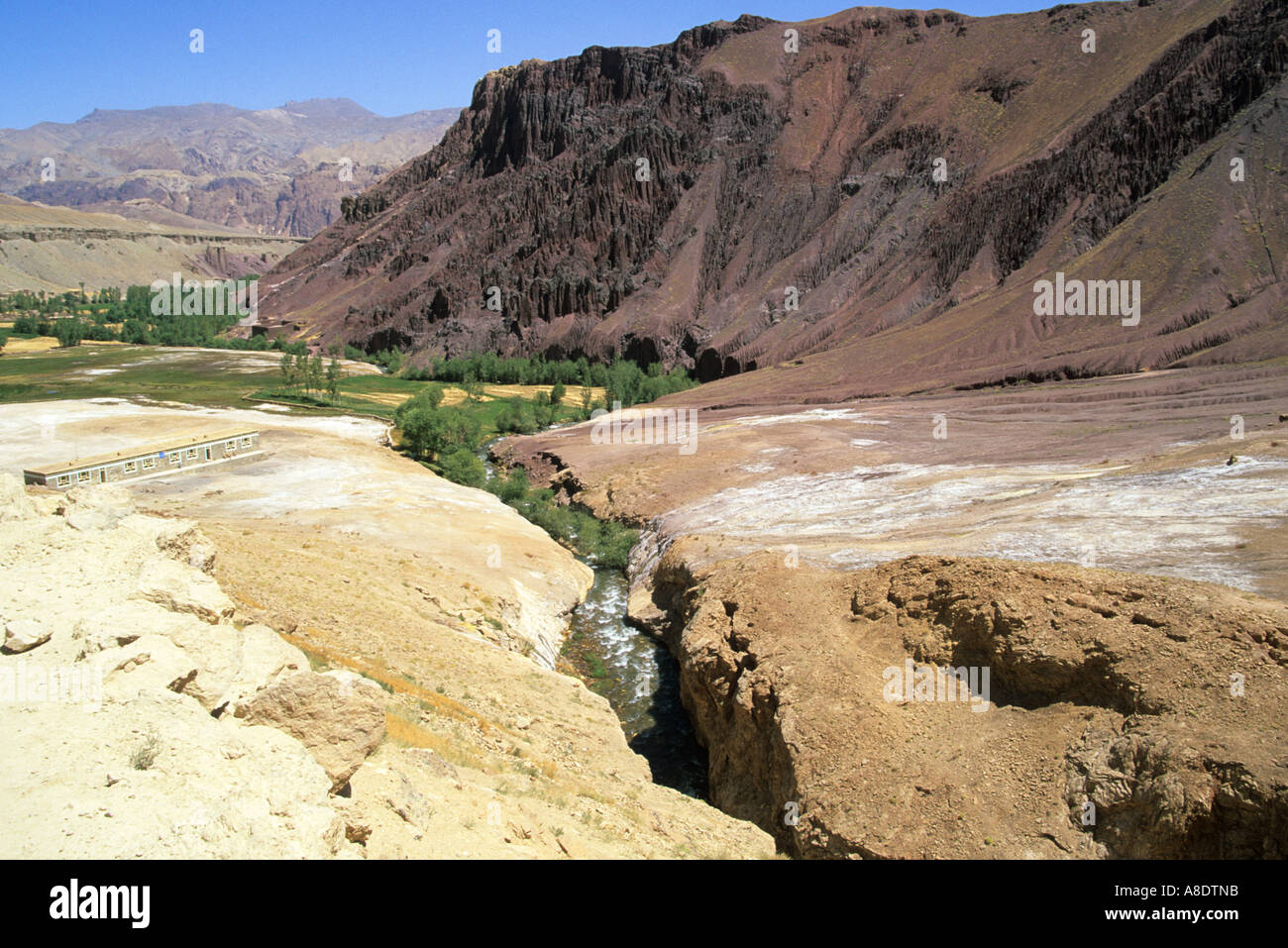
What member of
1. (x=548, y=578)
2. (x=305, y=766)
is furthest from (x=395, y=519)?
(x=305, y=766)

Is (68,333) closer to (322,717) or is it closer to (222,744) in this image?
(322,717)

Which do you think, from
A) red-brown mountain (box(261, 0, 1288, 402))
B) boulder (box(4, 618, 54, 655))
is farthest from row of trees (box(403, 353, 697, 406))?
boulder (box(4, 618, 54, 655))

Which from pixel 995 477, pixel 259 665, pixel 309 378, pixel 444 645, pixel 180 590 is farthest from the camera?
pixel 309 378

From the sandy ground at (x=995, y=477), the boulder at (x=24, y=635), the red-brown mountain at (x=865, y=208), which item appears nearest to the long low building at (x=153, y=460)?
the sandy ground at (x=995, y=477)

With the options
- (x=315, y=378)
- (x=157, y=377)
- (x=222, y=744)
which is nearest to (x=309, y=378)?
(x=315, y=378)

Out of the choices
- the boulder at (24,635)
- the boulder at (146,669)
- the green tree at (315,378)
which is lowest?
the boulder at (146,669)

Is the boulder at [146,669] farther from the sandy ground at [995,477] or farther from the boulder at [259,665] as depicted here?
the sandy ground at [995,477]
